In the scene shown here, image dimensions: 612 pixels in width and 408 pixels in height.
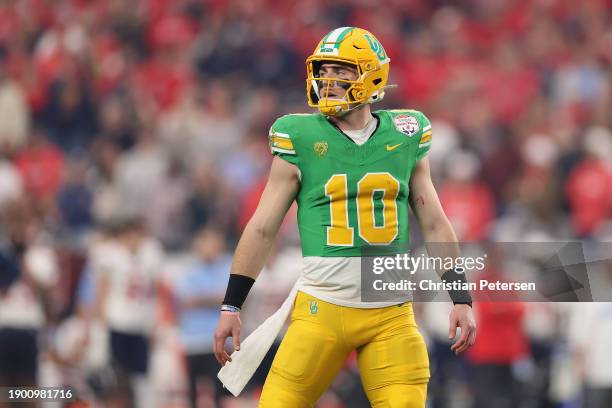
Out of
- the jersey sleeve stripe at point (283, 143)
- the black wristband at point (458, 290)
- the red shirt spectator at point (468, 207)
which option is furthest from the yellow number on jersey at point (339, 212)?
the red shirt spectator at point (468, 207)

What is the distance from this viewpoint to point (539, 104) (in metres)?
12.8

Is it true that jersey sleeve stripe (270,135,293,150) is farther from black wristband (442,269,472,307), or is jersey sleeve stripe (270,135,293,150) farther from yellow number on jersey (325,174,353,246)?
black wristband (442,269,472,307)

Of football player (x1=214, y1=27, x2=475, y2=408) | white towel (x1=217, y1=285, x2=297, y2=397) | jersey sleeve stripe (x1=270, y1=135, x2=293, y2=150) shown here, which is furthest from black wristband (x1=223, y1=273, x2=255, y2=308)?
jersey sleeve stripe (x1=270, y1=135, x2=293, y2=150)

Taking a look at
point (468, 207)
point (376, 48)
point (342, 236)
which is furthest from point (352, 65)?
point (468, 207)

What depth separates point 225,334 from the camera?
5.08 metres

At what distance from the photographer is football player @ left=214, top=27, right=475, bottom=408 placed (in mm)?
5035

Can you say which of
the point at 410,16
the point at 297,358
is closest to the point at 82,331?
the point at 297,358

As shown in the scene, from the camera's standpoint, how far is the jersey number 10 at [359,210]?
16.7 ft

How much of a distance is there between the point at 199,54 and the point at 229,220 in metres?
3.30

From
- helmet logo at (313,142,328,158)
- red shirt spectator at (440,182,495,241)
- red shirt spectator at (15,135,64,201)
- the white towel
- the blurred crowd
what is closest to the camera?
helmet logo at (313,142,328,158)

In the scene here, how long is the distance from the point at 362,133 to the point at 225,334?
0.99 metres

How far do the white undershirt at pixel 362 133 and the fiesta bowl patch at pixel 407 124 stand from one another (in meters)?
0.09

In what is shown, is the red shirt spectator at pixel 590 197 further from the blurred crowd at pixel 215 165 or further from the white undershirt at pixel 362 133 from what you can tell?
the white undershirt at pixel 362 133

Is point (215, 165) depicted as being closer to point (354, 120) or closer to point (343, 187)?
point (354, 120)
